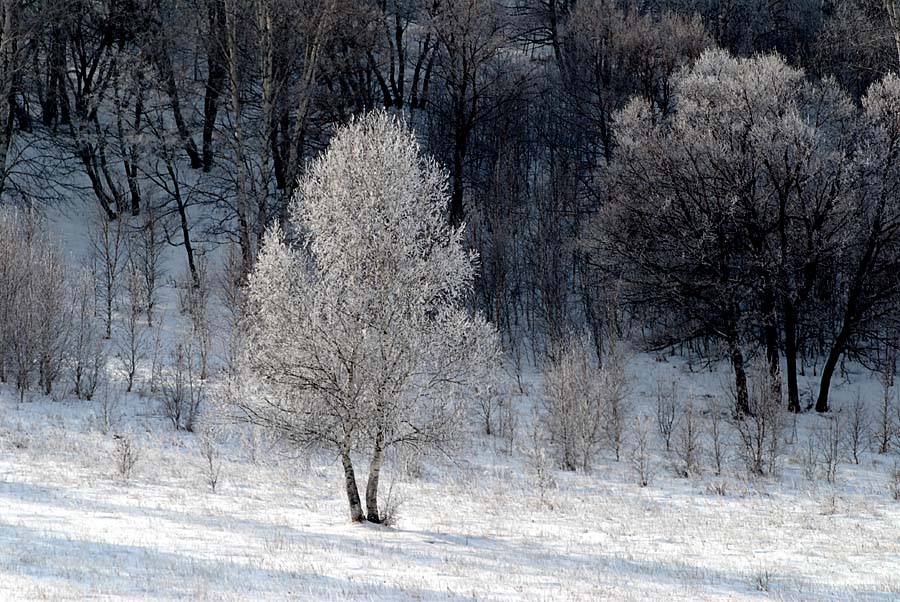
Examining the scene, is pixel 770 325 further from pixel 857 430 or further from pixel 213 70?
pixel 213 70

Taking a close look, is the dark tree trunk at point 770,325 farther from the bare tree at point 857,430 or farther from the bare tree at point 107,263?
the bare tree at point 107,263

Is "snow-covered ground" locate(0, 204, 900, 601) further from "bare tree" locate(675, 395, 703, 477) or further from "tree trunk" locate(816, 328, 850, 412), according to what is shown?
"tree trunk" locate(816, 328, 850, 412)

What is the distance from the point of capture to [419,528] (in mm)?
14469

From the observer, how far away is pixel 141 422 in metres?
21.6

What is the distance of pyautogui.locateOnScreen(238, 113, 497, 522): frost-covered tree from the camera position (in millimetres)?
13633

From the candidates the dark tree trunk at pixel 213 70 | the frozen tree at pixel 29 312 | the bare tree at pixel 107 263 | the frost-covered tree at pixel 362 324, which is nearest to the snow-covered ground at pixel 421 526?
the frozen tree at pixel 29 312

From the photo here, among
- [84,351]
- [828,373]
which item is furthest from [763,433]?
[84,351]

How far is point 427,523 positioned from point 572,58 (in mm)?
25906

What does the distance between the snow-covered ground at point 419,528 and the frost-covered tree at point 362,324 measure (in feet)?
5.99

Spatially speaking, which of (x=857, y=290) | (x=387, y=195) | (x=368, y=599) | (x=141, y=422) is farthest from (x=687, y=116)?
(x=368, y=599)

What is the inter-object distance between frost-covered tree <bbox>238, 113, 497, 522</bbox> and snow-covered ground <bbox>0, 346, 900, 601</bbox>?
71.9 inches

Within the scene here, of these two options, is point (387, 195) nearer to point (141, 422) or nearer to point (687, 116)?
point (141, 422)

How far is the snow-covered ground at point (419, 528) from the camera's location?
1052cm

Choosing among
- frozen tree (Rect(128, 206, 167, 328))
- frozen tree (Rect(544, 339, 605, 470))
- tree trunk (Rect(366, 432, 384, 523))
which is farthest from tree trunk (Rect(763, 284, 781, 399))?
frozen tree (Rect(128, 206, 167, 328))
